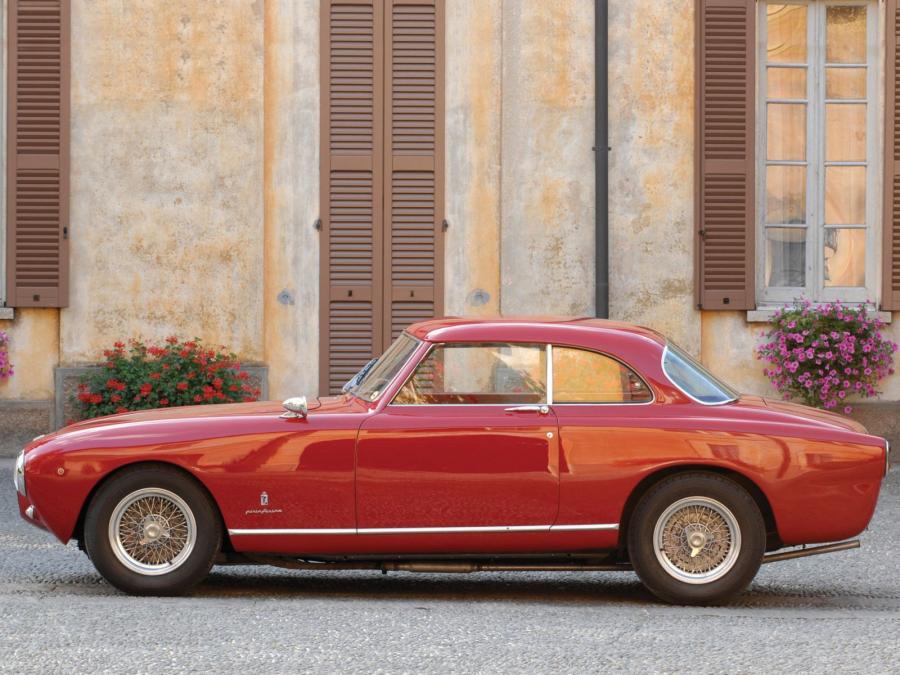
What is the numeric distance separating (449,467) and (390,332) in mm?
6089

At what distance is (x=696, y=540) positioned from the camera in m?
7.04

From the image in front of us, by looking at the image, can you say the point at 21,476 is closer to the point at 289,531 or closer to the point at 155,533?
the point at 155,533

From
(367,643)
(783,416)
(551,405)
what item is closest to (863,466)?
Answer: (783,416)

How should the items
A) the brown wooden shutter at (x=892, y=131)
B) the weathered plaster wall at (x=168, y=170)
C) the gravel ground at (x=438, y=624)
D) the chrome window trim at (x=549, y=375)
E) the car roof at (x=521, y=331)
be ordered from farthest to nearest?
the brown wooden shutter at (x=892, y=131), the weathered plaster wall at (x=168, y=170), the car roof at (x=521, y=331), the chrome window trim at (x=549, y=375), the gravel ground at (x=438, y=624)

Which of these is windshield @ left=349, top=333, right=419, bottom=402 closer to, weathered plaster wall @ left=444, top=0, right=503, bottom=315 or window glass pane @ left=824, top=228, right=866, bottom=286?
weathered plaster wall @ left=444, top=0, right=503, bottom=315

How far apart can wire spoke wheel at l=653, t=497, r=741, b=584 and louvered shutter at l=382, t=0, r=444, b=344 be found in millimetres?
6214

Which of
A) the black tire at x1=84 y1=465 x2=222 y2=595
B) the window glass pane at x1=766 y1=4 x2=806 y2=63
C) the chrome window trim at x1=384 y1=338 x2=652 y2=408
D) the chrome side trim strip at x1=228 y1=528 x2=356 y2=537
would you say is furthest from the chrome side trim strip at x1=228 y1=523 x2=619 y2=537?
the window glass pane at x1=766 y1=4 x2=806 y2=63

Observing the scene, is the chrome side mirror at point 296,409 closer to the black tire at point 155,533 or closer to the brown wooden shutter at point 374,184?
the black tire at point 155,533

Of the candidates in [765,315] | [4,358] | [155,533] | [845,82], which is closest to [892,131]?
[845,82]

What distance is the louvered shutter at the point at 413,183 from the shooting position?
13.1 meters

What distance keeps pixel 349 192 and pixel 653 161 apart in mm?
2507

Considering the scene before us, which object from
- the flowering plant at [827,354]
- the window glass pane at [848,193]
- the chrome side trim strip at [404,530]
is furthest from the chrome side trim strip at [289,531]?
the window glass pane at [848,193]

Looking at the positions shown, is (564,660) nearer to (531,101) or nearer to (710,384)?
(710,384)

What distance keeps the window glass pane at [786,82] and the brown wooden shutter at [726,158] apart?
37 cm
